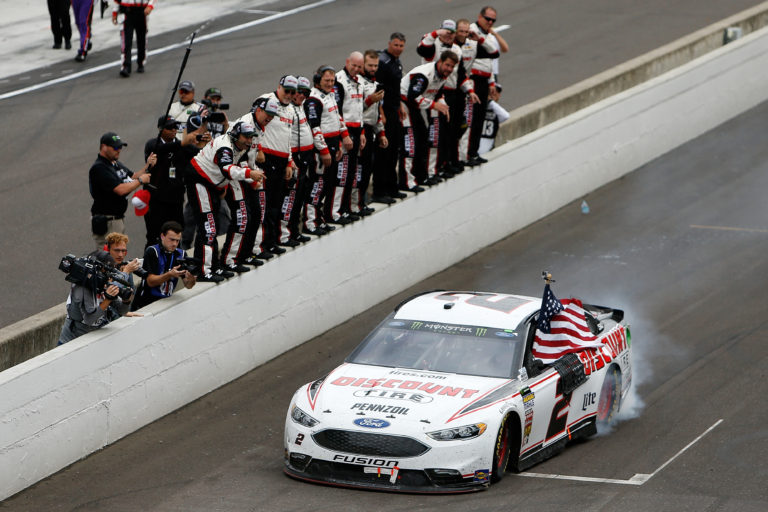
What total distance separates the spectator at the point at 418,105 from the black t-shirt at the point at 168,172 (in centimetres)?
332

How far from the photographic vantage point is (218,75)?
24.1 metres

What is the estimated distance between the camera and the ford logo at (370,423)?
10.6 meters

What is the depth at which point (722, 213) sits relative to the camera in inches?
796

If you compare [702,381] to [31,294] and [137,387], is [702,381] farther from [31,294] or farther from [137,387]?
[31,294]

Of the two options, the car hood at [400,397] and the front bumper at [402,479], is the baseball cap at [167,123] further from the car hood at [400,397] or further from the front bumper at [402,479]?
the front bumper at [402,479]

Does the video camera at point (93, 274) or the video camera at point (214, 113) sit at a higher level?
the video camera at point (214, 113)

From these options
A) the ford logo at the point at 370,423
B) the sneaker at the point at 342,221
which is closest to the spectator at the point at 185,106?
the sneaker at the point at 342,221

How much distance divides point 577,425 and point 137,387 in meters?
4.19

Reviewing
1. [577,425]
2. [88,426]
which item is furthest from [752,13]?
[88,426]

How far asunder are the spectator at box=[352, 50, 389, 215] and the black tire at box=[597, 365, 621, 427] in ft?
14.9

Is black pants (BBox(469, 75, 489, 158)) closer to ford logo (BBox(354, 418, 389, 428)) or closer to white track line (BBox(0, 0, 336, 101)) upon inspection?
ford logo (BBox(354, 418, 389, 428))

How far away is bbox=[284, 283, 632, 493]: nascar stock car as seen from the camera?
34.7ft

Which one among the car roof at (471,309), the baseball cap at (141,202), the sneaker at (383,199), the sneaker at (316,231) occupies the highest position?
the baseball cap at (141,202)

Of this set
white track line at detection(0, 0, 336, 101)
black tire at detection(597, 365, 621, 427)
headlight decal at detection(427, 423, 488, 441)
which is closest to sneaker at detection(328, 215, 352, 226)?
black tire at detection(597, 365, 621, 427)
